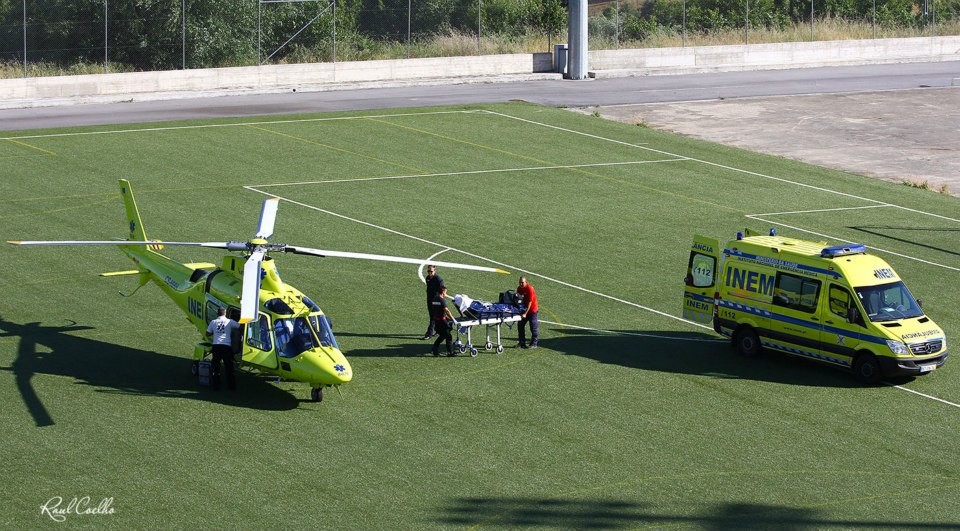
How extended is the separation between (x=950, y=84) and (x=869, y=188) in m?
27.2

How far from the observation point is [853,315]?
2406cm

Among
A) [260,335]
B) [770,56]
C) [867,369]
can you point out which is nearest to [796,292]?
[867,369]

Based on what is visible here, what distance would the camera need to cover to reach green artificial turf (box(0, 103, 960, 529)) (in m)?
18.5

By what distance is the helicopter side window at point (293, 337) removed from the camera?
71.0ft

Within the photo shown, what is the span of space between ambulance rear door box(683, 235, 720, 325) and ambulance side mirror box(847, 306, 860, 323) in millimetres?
3133

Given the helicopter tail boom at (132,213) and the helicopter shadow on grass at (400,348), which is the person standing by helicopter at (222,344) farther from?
the helicopter tail boom at (132,213)

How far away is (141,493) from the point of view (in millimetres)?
18109

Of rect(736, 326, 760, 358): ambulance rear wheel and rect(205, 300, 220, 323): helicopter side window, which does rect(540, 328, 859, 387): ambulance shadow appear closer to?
rect(736, 326, 760, 358): ambulance rear wheel

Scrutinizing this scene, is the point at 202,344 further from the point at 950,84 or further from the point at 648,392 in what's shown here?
the point at 950,84

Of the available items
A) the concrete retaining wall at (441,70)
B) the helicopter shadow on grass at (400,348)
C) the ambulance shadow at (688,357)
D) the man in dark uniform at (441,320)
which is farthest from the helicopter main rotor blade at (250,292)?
the concrete retaining wall at (441,70)

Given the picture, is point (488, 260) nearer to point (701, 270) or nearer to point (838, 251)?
point (701, 270)

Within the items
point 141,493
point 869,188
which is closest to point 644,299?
point 141,493

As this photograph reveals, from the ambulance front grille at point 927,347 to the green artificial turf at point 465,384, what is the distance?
0.73 meters

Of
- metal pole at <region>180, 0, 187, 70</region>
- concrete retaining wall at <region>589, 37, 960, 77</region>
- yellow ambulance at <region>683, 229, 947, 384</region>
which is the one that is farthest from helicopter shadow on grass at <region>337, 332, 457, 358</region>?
concrete retaining wall at <region>589, 37, 960, 77</region>
